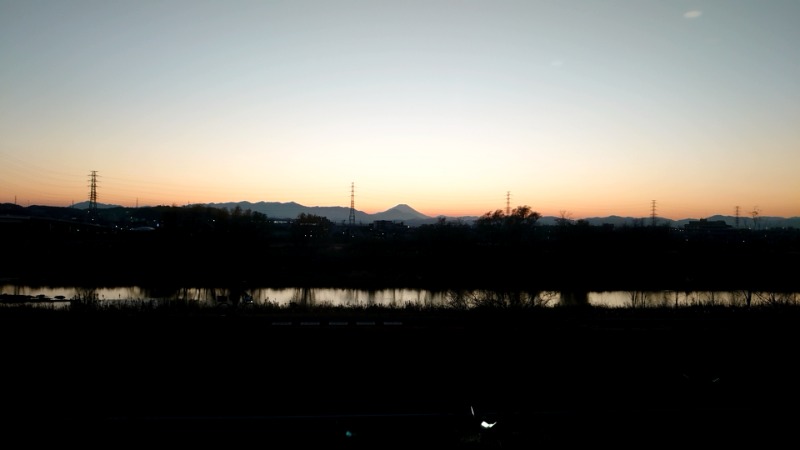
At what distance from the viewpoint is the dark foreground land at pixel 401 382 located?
6422 mm

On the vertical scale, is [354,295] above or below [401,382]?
below

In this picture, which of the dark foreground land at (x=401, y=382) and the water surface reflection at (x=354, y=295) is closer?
the dark foreground land at (x=401, y=382)

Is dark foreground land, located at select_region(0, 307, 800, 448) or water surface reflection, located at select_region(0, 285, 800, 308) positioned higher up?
dark foreground land, located at select_region(0, 307, 800, 448)

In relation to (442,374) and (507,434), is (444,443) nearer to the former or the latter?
(507,434)

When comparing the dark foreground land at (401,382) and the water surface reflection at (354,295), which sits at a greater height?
the dark foreground land at (401,382)

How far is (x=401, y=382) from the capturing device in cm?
1006

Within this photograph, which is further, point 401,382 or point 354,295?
point 354,295

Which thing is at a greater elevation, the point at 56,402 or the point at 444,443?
the point at 444,443

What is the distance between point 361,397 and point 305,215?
71.0m

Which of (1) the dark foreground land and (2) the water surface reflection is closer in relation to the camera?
(1) the dark foreground land

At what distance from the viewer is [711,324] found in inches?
602

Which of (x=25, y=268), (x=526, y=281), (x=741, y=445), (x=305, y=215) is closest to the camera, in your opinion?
(x=741, y=445)

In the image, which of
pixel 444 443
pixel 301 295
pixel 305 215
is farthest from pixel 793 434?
pixel 305 215

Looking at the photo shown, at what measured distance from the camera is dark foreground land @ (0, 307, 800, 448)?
6422mm
